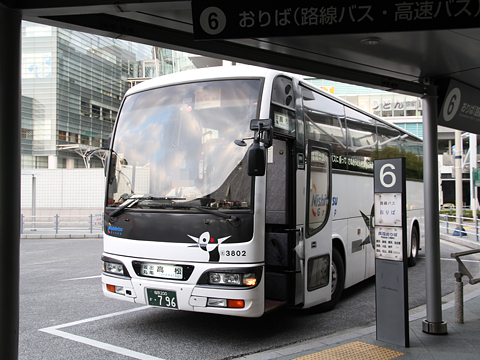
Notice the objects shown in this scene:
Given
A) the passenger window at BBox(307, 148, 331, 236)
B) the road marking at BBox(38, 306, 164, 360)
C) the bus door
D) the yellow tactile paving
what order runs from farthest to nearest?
the passenger window at BBox(307, 148, 331, 236)
the bus door
the road marking at BBox(38, 306, 164, 360)
the yellow tactile paving

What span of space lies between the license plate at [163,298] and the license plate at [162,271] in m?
0.19

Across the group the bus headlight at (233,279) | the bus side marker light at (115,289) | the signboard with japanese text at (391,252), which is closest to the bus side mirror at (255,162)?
the bus headlight at (233,279)

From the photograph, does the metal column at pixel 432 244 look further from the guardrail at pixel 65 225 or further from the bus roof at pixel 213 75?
the guardrail at pixel 65 225

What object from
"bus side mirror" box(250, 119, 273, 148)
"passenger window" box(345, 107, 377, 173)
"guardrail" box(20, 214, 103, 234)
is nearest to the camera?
"bus side mirror" box(250, 119, 273, 148)

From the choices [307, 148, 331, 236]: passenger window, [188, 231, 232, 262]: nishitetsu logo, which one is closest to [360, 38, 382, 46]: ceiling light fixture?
[307, 148, 331, 236]: passenger window

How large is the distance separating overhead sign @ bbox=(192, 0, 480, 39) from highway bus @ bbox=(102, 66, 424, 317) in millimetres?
2129

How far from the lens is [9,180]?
8.98 ft

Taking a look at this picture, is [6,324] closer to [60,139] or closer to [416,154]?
[416,154]

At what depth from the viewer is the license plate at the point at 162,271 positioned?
Result: 5367 mm

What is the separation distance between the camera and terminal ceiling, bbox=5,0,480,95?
2916 millimetres

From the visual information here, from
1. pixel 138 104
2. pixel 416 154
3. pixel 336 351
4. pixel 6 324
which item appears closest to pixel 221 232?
pixel 336 351

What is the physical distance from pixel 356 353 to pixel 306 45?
338 cm

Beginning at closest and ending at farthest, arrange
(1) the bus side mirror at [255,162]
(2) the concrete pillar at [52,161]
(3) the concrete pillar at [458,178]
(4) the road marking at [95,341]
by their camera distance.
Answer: (1) the bus side mirror at [255,162], (4) the road marking at [95,341], (3) the concrete pillar at [458,178], (2) the concrete pillar at [52,161]

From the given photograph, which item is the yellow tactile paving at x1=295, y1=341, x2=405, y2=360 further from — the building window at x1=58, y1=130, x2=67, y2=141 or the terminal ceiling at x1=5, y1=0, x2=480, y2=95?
the building window at x1=58, y1=130, x2=67, y2=141
